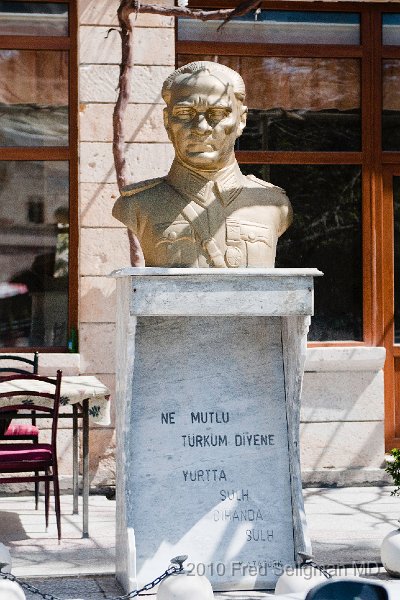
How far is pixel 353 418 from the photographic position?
28.1 feet

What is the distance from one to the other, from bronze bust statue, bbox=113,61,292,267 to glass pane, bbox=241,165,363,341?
3209mm

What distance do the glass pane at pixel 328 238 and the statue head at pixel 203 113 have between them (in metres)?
3.24

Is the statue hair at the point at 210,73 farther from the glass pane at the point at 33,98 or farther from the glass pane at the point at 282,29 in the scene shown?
the glass pane at the point at 282,29

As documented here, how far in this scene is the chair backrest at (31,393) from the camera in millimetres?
6547

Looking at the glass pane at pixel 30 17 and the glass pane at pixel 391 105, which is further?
the glass pane at pixel 391 105

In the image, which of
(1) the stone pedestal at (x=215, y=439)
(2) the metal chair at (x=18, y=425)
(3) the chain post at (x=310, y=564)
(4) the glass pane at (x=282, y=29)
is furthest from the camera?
(4) the glass pane at (x=282, y=29)

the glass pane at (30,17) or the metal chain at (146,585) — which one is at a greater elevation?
the glass pane at (30,17)

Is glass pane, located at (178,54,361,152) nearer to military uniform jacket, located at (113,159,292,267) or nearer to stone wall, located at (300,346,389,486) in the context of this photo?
stone wall, located at (300,346,389,486)

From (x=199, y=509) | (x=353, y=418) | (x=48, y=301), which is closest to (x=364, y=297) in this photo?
(x=353, y=418)

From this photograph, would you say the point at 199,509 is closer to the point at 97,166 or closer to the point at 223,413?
the point at 223,413

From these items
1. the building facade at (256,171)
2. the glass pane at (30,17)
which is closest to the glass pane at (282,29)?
the building facade at (256,171)

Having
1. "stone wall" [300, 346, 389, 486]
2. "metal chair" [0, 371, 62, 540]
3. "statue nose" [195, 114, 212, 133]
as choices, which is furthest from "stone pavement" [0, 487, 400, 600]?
"statue nose" [195, 114, 212, 133]

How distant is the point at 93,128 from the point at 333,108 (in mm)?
1841

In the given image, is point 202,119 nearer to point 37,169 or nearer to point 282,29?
point 37,169
